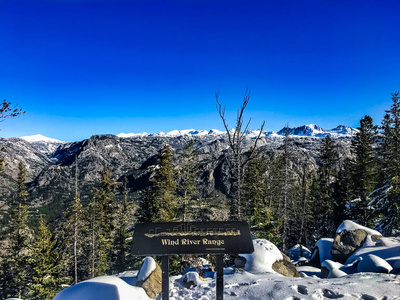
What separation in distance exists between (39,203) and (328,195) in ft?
642

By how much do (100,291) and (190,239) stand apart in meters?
3.19

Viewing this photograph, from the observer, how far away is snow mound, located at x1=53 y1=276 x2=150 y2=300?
298 inches

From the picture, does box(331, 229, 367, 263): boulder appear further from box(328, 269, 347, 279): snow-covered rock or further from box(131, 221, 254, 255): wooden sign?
box(131, 221, 254, 255): wooden sign

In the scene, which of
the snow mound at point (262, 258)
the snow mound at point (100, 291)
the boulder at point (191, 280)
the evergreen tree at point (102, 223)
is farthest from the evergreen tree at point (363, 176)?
the evergreen tree at point (102, 223)

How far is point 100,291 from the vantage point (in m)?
7.73

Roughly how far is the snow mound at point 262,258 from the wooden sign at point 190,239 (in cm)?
475

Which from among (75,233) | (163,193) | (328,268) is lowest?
(75,233)

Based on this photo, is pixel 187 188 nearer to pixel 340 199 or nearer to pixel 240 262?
pixel 240 262

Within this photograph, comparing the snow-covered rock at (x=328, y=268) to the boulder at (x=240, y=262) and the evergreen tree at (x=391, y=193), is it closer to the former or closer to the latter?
the boulder at (x=240, y=262)

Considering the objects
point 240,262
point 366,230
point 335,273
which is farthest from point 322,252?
point 240,262

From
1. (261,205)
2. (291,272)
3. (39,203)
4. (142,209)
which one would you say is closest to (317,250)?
(291,272)

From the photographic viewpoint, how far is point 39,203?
18250cm

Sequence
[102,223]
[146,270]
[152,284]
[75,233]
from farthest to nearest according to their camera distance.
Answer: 1. [102,223]
2. [75,233]
3. [146,270]
4. [152,284]

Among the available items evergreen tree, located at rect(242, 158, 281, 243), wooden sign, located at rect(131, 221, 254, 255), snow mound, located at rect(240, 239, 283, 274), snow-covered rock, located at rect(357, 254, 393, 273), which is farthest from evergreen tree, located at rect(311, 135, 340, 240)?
wooden sign, located at rect(131, 221, 254, 255)
